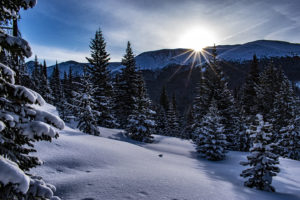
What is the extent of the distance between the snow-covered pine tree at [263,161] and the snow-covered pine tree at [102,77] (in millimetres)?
16724

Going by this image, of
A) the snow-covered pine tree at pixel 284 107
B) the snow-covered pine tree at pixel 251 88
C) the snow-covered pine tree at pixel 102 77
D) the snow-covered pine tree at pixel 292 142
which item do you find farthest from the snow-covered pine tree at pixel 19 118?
the snow-covered pine tree at pixel 251 88

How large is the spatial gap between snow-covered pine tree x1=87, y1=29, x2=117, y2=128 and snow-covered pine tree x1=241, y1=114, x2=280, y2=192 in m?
16.7

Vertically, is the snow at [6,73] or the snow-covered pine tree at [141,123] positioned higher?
the snow at [6,73]

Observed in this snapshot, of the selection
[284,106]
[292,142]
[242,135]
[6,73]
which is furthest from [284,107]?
[6,73]

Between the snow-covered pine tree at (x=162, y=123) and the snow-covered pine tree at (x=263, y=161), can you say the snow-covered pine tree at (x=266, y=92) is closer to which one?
the snow-covered pine tree at (x=162, y=123)

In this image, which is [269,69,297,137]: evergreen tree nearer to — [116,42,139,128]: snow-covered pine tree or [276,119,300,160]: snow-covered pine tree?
[276,119,300,160]: snow-covered pine tree

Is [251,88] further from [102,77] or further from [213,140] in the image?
[102,77]

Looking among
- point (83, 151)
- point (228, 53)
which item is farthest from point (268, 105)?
point (228, 53)

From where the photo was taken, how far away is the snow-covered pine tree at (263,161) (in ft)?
22.5

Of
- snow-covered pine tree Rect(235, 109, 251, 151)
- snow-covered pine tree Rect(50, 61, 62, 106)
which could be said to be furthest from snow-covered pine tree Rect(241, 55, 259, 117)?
snow-covered pine tree Rect(50, 61, 62, 106)

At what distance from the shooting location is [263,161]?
6855 millimetres

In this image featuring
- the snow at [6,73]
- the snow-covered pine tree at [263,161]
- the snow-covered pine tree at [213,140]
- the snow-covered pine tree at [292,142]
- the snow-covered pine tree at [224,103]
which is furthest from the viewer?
the snow-covered pine tree at [224,103]

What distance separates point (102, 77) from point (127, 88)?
4.22m

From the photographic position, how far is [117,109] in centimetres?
2714
